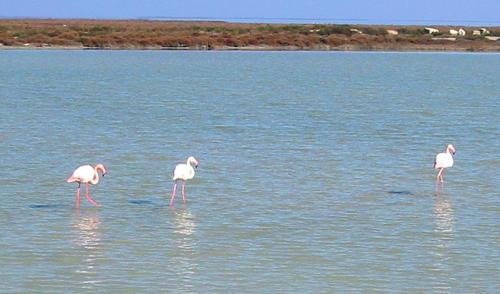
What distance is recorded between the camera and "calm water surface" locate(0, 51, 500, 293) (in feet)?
38.8

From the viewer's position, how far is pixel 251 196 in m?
16.4

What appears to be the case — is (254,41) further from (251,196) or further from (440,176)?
(251,196)

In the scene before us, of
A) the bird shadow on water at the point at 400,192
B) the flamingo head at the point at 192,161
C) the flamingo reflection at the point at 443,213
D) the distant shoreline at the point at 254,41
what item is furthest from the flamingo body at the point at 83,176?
the distant shoreline at the point at 254,41

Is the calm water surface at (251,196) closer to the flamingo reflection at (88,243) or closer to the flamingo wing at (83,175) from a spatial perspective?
the flamingo reflection at (88,243)

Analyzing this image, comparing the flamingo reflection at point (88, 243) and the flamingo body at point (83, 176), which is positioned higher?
the flamingo body at point (83, 176)

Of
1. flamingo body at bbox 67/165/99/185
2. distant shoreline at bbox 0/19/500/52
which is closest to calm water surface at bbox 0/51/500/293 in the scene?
flamingo body at bbox 67/165/99/185

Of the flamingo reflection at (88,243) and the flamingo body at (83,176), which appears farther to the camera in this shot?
the flamingo body at (83,176)

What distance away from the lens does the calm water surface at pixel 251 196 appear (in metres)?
11.8

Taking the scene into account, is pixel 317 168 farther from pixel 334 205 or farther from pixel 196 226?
pixel 196 226

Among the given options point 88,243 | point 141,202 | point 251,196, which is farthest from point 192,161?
point 88,243

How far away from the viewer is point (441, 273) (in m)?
12.0

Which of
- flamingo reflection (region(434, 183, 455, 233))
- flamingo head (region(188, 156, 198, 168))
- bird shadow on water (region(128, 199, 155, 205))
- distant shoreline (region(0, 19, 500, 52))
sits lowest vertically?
distant shoreline (region(0, 19, 500, 52))

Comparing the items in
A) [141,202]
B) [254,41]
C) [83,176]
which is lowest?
[254,41]

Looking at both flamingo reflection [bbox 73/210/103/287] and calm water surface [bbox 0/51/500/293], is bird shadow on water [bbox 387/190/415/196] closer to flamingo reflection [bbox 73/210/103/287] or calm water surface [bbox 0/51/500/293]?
calm water surface [bbox 0/51/500/293]
